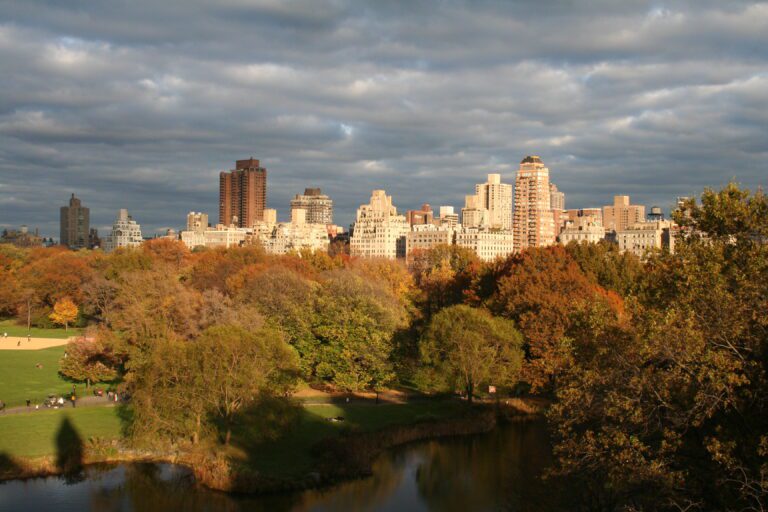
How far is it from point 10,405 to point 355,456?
928 inches

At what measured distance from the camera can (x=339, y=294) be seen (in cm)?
5638

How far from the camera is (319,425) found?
42.9 m

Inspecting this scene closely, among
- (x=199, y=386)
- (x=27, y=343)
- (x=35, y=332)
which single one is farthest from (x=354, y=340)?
(x=35, y=332)

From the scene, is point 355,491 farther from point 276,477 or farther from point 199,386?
point 199,386

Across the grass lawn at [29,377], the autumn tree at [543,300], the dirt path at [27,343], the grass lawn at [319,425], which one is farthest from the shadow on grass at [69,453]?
the dirt path at [27,343]

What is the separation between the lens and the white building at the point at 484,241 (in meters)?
187

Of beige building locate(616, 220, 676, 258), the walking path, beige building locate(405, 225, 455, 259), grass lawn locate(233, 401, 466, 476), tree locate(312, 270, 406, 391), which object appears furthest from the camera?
beige building locate(405, 225, 455, 259)

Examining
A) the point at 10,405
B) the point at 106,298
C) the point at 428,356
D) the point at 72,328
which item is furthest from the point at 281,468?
the point at 72,328

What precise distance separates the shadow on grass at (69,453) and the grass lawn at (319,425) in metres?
7.64

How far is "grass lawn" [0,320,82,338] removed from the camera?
85.1 metres

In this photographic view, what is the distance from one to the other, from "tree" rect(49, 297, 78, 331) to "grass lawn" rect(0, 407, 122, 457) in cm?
4939

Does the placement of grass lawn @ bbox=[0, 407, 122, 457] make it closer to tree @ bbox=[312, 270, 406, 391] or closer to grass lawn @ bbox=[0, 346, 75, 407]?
grass lawn @ bbox=[0, 346, 75, 407]

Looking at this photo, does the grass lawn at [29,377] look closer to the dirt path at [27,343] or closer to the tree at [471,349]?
the dirt path at [27,343]

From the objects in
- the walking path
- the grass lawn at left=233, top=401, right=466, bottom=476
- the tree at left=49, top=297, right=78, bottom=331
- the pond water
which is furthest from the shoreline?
the tree at left=49, top=297, right=78, bottom=331
